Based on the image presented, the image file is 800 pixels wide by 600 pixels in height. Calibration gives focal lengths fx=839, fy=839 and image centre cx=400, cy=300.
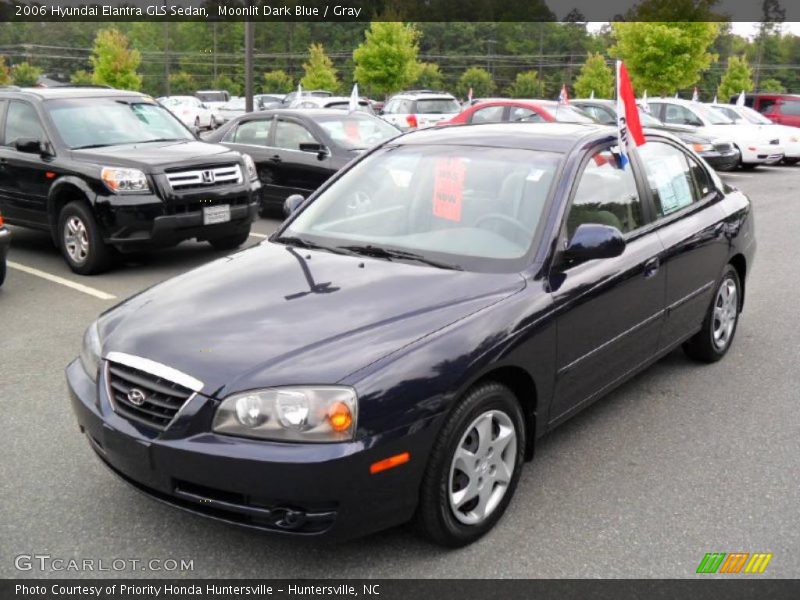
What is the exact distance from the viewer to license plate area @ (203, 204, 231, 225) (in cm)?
812

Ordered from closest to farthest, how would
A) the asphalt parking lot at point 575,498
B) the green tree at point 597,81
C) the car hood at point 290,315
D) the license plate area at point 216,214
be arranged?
the car hood at point 290,315 → the asphalt parking lot at point 575,498 → the license plate area at point 216,214 → the green tree at point 597,81

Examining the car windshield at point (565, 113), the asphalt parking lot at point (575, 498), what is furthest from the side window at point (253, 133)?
the asphalt parking lot at point (575, 498)

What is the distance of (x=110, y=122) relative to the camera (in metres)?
8.82

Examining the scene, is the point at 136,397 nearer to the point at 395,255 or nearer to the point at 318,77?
the point at 395,255

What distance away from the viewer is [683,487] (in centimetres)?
372

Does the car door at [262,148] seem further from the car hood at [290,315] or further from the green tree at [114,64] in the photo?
the green tree at [114,64]

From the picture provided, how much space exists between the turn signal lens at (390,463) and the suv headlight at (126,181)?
569cm

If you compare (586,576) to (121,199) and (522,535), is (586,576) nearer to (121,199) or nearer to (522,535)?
(522,535)

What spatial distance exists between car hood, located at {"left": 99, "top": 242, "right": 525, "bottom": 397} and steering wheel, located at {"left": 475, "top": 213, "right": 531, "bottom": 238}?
308mm

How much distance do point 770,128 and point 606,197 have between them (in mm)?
17041

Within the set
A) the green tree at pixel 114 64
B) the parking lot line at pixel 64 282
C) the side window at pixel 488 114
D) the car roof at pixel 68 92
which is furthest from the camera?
the green tree at pixel 114 64

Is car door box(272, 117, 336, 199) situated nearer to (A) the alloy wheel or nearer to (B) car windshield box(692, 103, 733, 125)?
(A) the alloy wheel

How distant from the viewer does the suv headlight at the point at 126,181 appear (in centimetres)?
777

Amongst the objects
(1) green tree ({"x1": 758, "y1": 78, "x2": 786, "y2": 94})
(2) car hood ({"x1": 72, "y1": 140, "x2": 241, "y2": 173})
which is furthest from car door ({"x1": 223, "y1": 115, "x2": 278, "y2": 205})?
(1) green tree ({"x1": 758, "y1": 78, "x2": 786, "y2": 94})
